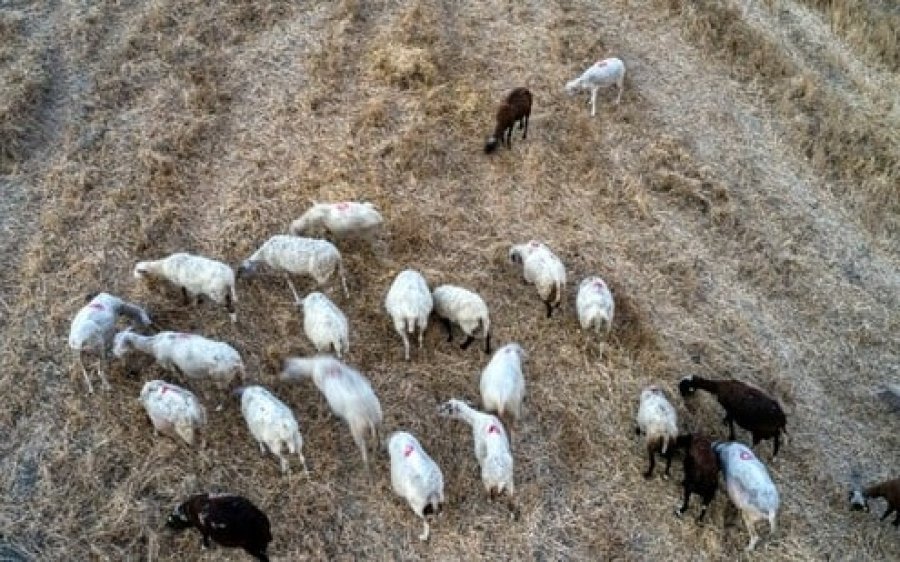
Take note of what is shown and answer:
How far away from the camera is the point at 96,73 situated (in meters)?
14.1

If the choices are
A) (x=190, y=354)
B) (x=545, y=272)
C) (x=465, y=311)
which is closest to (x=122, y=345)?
(x=190, y=354)

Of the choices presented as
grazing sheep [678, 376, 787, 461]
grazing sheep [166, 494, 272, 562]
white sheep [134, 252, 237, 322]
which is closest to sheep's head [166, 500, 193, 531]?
grazing sheep [166, 494, 272, 562]

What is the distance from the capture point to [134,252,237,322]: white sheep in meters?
10.2

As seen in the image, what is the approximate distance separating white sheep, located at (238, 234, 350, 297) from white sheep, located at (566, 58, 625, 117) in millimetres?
5465

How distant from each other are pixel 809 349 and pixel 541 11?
8.28 metres

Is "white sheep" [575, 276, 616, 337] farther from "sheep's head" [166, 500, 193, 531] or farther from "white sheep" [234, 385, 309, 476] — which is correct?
"sheep's head" [166, 500, 193, 531]

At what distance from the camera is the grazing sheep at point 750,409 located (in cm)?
941

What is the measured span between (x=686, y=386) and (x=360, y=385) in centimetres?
375

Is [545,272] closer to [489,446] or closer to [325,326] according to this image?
[489,446]

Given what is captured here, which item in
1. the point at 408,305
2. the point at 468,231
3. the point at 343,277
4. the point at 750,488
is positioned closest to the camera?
the point at 750,488

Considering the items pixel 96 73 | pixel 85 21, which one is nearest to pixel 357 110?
pixel 96 73

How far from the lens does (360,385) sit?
9055 millimetres

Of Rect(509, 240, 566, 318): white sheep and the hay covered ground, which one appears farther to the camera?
Rect(509, 240, 566, 318): white sheep

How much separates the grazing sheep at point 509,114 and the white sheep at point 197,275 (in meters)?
4.67
